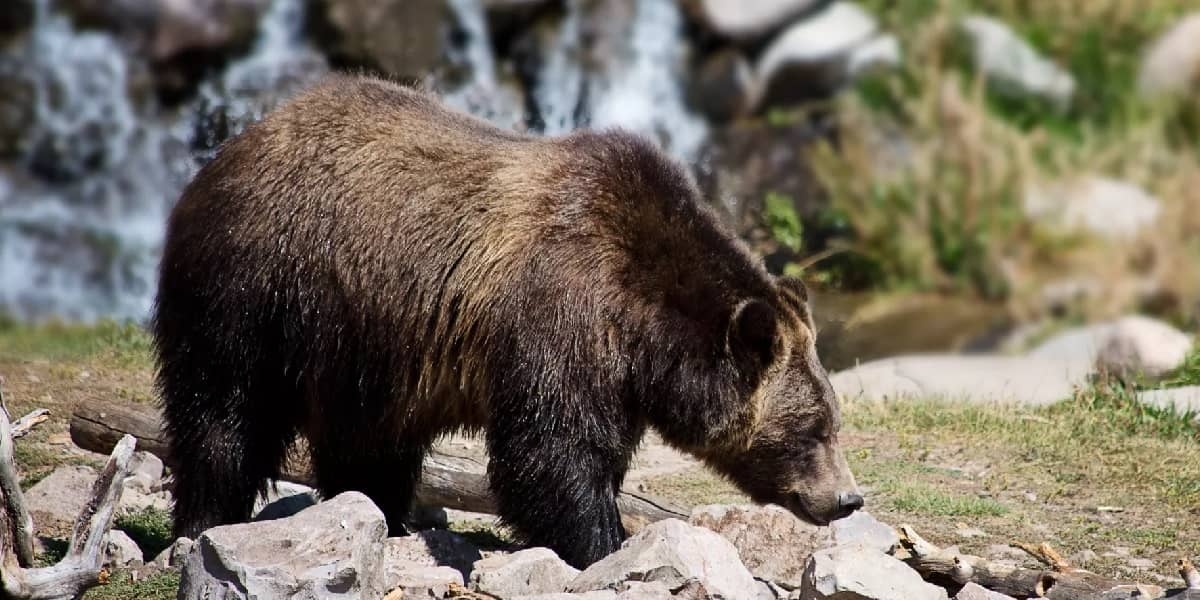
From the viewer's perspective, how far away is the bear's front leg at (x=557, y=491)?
20.7ft

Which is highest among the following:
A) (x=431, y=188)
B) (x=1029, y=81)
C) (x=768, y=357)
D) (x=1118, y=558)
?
(x=1029, y=81)

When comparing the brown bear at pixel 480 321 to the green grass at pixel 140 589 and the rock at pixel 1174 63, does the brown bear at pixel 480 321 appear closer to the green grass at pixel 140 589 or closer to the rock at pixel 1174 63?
the green grass at pixel 140 589

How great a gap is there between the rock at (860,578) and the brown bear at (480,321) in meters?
0.79

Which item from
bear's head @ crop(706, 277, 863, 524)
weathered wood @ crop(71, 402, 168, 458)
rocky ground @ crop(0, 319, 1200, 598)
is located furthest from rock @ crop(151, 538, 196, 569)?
bear's head @ crop(706, 277, 863, 524)

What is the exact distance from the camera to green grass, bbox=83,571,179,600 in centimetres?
620

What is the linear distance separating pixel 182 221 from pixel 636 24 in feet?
43.3

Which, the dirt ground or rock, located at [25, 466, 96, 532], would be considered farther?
the dirt ground

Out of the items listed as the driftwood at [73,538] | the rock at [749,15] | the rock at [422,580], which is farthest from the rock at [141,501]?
the rock at [749,15]

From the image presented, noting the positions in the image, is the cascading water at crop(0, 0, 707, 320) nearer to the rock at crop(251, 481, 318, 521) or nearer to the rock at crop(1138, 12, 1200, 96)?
the rock at crop(1138, 12, 1200, 96)

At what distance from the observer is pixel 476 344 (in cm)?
650

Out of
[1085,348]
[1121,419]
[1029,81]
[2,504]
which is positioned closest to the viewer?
[2,504]

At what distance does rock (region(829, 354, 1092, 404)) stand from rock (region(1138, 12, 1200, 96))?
656cm

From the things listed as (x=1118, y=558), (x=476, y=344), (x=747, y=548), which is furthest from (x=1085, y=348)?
(x=476, y=344)

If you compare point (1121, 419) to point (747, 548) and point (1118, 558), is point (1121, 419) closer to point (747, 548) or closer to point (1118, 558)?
point (1118, 558)
